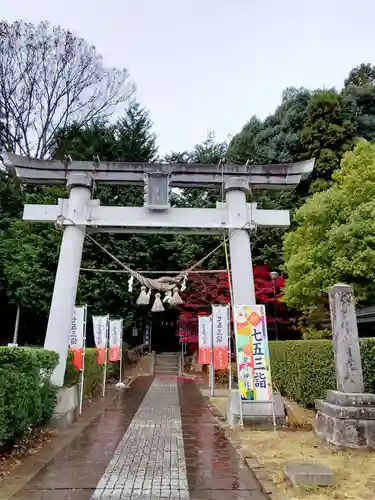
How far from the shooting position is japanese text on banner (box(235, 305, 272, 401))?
30.5 feet

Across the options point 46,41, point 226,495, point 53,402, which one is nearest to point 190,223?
point 53,402

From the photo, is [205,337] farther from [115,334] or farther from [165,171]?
[165,171]

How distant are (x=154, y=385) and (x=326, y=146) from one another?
17.6m

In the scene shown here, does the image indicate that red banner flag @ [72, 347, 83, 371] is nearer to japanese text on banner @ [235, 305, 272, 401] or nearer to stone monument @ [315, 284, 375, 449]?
japanese text on banner @ [235, 305, 272, 401]

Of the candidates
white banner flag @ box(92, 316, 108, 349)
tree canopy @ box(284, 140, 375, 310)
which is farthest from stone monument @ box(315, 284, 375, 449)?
white banner flag @ box(92, 316, 108, 349)

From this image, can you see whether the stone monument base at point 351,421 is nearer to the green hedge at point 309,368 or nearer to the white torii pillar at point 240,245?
the green hedge at point 309,368

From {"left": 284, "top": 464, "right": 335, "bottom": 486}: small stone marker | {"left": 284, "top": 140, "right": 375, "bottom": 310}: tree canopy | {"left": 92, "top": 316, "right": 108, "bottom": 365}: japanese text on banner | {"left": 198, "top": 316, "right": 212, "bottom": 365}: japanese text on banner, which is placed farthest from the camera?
{"left": 198, "top": 316, "right": 212, "bottom": 365}: japanese text on banner

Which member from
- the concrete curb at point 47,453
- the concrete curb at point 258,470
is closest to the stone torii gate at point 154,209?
the concrete curb at point 47,453

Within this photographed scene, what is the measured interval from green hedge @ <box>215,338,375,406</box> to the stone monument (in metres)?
1.05

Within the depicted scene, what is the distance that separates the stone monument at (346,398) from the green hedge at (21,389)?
485 centimetres

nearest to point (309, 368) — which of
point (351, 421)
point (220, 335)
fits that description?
point (351, 421)

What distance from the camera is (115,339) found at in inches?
768

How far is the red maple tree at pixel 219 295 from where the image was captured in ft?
71.1

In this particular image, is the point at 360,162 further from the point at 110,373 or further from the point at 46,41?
the point at 46,41
